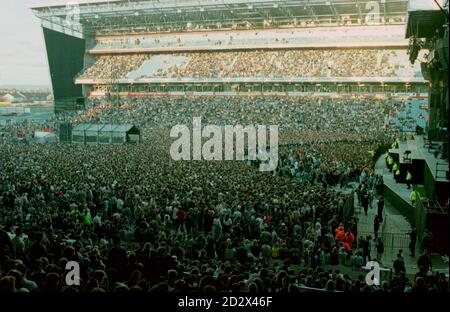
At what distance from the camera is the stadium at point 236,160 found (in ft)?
24.2

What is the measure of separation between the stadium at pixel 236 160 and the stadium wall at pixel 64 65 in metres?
0.26

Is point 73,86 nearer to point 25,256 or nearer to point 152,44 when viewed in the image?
point 152,44

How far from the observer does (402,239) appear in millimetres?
12906

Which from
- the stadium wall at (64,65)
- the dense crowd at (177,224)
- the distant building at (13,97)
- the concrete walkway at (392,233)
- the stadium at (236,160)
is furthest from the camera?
the distant building at (13,97)

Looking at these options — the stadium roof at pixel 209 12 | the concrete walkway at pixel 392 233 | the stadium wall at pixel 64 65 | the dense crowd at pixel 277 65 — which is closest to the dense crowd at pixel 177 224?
the concrete walkway at pixel 392 233

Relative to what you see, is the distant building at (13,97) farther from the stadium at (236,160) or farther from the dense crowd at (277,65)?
the dense crowd at (277,65)

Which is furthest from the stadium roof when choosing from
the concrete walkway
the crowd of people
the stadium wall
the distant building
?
the concrete walkway

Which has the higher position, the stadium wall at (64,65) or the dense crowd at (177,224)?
the stadium wall at (64,65)

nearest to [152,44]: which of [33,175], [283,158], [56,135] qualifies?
[56,135]

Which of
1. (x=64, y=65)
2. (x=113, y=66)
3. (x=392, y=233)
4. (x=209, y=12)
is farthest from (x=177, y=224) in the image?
(x=113, y=66)

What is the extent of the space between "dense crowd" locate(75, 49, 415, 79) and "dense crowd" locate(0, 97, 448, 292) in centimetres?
2524

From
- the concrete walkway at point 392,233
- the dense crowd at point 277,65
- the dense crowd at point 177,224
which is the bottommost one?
the concrete walkway at point 392,233

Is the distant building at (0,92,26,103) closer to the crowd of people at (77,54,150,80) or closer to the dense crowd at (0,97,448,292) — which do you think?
the crowd of people at (77,54,150,80)
